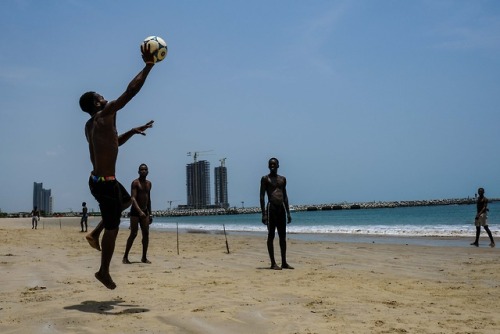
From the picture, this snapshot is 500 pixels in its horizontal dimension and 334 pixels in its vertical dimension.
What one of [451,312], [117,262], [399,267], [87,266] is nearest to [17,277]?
[87,266]

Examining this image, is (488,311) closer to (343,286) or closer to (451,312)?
(451,312)

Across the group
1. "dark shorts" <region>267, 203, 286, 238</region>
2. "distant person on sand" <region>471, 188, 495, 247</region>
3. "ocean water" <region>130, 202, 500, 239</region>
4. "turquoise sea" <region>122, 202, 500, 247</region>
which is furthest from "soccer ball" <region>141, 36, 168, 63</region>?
"distant person on sand" <region>471, 188, 495, 247</region>

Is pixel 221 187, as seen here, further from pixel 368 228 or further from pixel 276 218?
pixel 276 218

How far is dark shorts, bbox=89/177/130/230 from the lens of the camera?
479 centimetres

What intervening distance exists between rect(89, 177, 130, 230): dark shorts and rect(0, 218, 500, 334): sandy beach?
86cm

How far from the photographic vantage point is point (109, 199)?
15.8ft

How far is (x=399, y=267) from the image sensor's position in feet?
27.8

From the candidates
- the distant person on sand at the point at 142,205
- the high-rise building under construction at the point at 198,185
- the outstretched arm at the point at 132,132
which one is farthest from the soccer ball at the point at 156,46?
the high-rise building under construction at the point at 198,185

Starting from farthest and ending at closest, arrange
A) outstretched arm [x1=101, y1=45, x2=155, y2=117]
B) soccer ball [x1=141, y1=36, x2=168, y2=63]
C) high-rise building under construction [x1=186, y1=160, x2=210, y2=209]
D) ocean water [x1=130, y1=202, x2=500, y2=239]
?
1. high-rise building under construction [x1=186, y1=160, x2=210, y2=209]
2. ocean water [x1=130, y1=202, x2=500, y2=239]
3. soccer ball [x1=141, y1=36, x2=168, y2=63]
4. outstretched arm [x1=101, y1=45, x2=155, y2=117]

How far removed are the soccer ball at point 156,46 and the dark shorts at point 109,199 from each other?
4.70 feet

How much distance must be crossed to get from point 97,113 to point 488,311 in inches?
175

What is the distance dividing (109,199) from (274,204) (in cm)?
456

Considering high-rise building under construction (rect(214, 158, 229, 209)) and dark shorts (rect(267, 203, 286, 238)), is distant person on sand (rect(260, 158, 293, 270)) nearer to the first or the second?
dark shorts (rect(267, 203, 286, 238))

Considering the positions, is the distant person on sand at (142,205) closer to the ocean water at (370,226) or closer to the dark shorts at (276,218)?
the dark shorts at (276,218)
